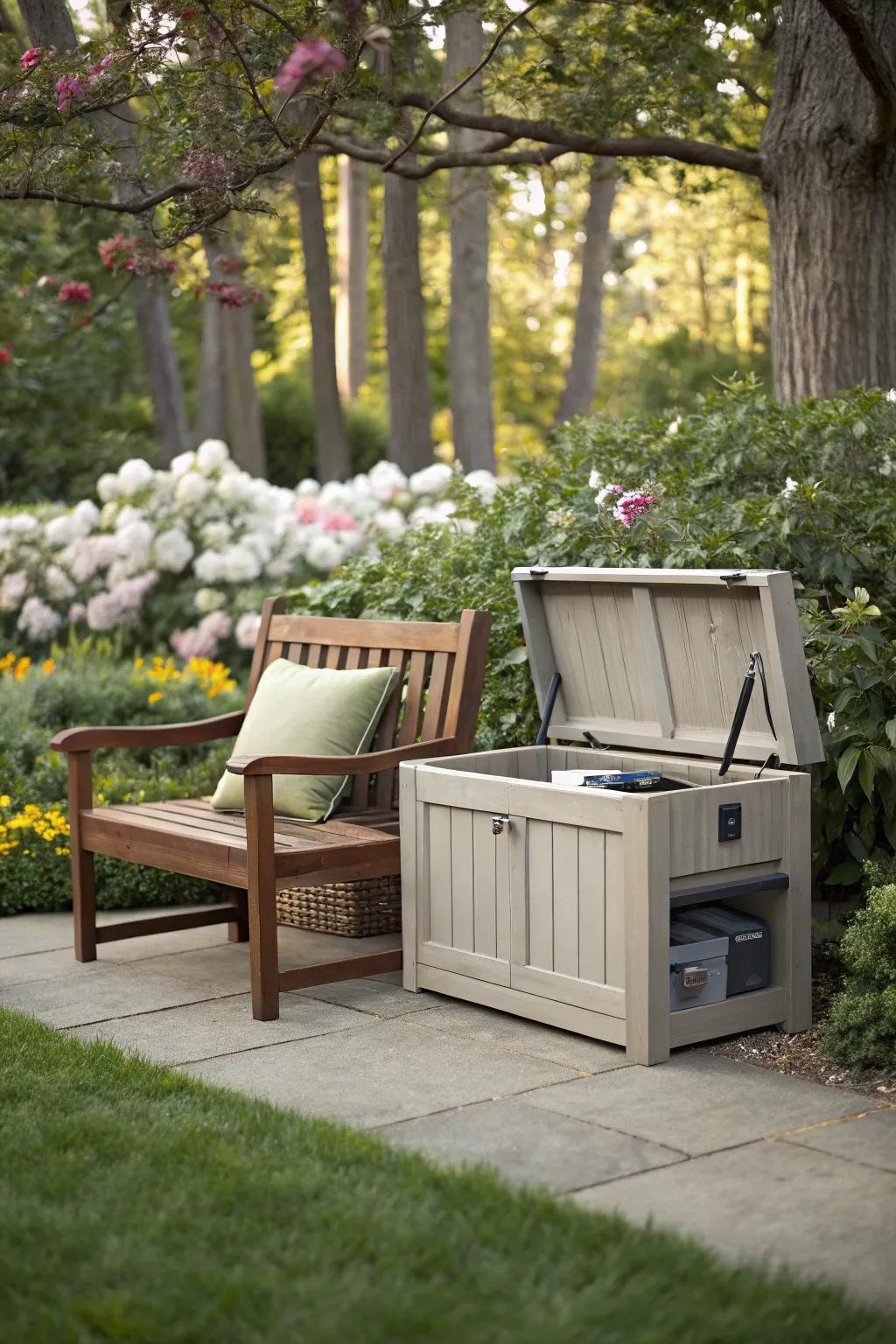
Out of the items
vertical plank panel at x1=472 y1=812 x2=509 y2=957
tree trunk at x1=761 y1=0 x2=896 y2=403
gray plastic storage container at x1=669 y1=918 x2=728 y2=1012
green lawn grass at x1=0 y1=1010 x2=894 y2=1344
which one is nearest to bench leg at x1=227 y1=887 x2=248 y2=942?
vertical plank panel at x1=472 y1=812 x2=509 y2=957

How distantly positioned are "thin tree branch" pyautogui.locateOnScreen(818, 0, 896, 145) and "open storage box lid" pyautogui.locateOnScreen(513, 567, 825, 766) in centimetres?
221

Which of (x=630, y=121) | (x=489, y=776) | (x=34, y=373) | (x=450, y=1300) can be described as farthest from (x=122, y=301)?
(x=450, y=1300)

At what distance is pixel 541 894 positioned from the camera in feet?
15.0

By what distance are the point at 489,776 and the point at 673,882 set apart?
2.20ft

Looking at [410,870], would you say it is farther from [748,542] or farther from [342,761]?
[748,542]

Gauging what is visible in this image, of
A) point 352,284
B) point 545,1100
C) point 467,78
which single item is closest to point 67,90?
point 467,78

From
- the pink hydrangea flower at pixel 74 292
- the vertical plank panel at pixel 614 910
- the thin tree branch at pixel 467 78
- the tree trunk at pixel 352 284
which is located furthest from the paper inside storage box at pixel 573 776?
the tree trunk at pixel 352 284

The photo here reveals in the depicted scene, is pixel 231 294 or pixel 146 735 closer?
pixel 146 735

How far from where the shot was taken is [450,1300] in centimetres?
275

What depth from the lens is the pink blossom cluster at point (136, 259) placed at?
611cm

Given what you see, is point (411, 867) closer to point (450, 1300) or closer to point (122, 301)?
point (450, 1300)

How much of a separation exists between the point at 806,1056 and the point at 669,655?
1.36 metres

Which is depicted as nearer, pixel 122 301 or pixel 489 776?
pixel 489 776

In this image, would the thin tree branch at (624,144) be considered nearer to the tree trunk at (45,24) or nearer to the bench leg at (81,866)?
the tree trunk at (45,24)
